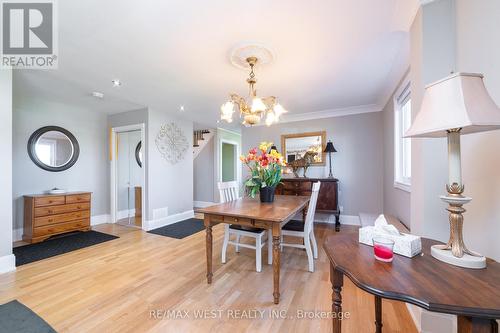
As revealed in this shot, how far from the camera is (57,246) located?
3.06 metres

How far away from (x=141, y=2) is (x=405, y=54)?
2.51m

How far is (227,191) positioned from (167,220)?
198 cm

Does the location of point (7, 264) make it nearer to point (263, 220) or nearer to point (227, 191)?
point (227, 191)

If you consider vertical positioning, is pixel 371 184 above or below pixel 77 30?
below

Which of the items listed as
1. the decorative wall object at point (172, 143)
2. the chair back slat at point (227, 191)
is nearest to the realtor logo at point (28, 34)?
the decorative wall object at point (172, 143)

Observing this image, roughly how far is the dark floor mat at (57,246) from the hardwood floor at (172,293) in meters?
0.23

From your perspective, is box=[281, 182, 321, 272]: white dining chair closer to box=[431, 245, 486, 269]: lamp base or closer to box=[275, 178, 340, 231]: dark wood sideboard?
box=[431, 245, 486, 269]: lamp base

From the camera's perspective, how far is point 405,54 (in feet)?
7.05

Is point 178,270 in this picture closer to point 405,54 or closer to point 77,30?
point 77,30

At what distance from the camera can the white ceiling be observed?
61.9 inches

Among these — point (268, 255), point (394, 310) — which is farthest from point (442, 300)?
point (268, 255)

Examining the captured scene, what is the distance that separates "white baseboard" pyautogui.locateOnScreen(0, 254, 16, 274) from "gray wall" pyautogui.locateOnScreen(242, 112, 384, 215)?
4666 mm

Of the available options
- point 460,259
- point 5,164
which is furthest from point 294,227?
point 5,164

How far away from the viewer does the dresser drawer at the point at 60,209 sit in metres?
3.23
